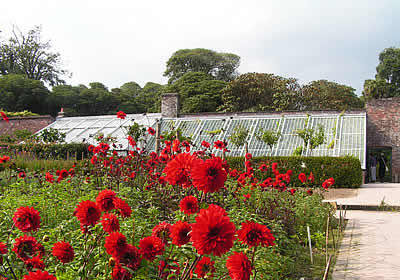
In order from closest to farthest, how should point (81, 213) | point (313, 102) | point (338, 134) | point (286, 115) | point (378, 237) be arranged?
point (81, 213) < point (378, 237) < point (338, 134) < point (286, 115) < point (313, 102)

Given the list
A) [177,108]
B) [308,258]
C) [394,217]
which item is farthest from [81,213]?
[177,108]

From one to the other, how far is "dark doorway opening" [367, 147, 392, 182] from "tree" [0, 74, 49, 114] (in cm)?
2548

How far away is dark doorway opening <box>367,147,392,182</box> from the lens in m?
18.3

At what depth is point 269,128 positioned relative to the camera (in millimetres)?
16516

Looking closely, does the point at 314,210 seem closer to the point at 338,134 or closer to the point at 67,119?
the point at 338,134

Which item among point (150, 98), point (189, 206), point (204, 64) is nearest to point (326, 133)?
point (189, 206)

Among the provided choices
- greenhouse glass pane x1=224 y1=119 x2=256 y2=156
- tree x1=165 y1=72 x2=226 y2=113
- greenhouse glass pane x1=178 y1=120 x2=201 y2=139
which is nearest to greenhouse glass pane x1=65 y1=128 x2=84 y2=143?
greenhouse glass pane x1=178 y1=120 x2=201 y2=139

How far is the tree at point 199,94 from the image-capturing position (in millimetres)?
29875

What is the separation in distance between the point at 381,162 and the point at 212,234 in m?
19.5

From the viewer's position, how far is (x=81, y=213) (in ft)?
4.62

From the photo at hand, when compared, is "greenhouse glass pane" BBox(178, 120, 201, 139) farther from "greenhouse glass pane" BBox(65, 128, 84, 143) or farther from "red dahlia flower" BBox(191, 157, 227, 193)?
"red dahlia flower" BBox(191, 157, 227, 193)

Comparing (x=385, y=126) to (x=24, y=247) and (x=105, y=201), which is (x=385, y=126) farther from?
(x=24, y=247)

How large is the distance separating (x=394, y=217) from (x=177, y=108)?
44.3 ft

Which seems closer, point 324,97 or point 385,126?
point 385,126
